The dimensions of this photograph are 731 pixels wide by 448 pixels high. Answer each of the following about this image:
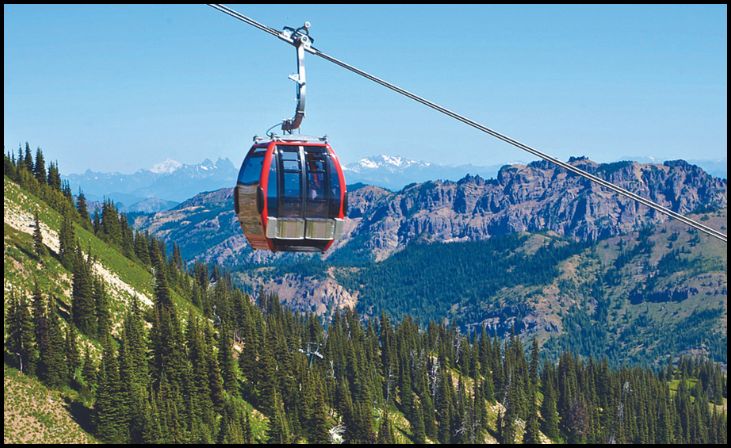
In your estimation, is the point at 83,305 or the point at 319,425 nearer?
the point at 83,305

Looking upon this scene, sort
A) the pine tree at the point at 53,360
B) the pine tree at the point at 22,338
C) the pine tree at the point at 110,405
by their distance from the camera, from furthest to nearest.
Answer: the pine tree at the point at 53,360 → the pine tree at the point at 22,338 → the pine tree at the point at 110,405

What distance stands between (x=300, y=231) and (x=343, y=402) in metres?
125

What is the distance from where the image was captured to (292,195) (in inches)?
1620

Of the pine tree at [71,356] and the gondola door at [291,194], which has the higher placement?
the gondola door at [291,194]

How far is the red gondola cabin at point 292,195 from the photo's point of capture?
4059 cm

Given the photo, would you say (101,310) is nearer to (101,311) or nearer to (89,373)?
(101,311)

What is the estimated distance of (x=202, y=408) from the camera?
142m

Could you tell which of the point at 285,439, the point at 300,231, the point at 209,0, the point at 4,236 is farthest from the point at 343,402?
the point at 209,0

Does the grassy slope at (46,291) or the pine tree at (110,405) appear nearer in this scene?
the grassy slope at (46,291)

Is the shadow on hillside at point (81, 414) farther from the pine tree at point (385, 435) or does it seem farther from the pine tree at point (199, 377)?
the pine tree at point (385, 435)

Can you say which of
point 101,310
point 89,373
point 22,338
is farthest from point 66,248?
point 89,373

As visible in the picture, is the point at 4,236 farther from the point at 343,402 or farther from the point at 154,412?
the point at 343,402

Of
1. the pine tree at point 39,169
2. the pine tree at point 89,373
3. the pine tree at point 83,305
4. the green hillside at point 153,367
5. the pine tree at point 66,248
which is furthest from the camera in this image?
the pine tree at point 39,169

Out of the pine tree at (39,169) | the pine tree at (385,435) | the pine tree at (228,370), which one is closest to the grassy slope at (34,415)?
the pine tree at (228,370)
